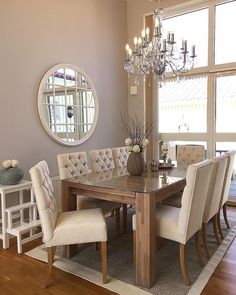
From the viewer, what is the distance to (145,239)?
2174mm

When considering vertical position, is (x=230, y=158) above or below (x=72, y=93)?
below

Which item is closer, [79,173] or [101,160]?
[79,173]

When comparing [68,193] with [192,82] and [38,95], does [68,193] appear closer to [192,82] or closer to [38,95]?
[38,95]

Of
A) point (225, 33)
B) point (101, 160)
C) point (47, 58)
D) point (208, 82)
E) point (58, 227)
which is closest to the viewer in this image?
point (58, 227)

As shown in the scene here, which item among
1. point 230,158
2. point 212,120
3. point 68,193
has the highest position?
point 212,120

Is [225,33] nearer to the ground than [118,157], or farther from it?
farther from it

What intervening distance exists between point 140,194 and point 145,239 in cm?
37

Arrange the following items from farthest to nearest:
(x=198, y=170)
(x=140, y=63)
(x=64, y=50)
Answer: (x=64, y=50) → (x=140, y=63) → (x=198, y=170)

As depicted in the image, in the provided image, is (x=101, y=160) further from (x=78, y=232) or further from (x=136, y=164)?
(x=78, y=232)

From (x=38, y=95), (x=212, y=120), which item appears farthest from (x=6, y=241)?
(x=212, y=120)

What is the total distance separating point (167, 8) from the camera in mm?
4902

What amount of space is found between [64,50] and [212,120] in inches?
108

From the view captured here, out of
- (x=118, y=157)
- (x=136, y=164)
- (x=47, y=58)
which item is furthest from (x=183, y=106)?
(x=47, y=58)

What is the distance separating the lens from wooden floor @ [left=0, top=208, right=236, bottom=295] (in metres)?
2.15
